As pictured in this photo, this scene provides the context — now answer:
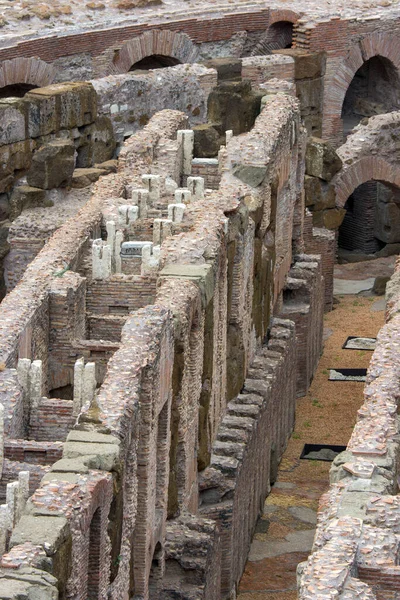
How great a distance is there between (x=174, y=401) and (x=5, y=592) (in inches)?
271

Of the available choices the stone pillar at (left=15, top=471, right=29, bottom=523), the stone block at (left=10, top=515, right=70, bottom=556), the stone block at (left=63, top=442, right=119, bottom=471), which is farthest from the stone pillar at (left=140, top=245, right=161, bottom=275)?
the stone block at (left=10, top=515, right=70, bottom=556)

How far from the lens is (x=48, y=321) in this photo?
Result: 26609 millimetres

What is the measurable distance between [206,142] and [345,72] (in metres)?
9.02

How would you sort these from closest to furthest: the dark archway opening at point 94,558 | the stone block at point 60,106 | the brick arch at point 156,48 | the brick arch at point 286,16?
the dark archway opening at point 94,558 < the stone block at point 60,106 < the brick arch at point 156,48 < the brick arch at point 286,16

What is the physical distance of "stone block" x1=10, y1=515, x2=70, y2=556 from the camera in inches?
785

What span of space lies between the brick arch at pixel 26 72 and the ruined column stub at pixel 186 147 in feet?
28.5

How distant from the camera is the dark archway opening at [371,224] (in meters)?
42.8

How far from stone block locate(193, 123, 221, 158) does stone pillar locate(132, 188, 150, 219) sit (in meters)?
6.32

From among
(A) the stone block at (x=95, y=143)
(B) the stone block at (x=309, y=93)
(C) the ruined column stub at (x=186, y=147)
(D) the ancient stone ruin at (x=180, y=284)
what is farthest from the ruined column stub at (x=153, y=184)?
(B) the stone block at (x=309, y=93)

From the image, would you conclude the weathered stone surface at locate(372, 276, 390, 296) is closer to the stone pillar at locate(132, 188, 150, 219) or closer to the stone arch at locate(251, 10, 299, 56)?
the stone arch at locate(251, 10, 299, 56)

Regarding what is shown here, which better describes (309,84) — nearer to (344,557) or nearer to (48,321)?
(48,321)

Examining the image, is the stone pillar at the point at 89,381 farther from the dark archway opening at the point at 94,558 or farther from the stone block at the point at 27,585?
the stone block at the point at 27,585

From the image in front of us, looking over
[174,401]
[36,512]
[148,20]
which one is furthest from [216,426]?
[148,20]

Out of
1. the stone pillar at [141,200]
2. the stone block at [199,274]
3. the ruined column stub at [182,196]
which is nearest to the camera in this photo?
the stone block at [199,274]
